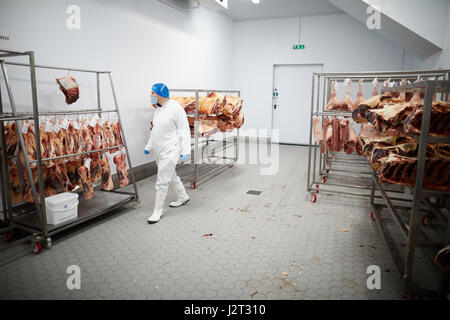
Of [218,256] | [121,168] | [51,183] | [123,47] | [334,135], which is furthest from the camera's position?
[123,47]

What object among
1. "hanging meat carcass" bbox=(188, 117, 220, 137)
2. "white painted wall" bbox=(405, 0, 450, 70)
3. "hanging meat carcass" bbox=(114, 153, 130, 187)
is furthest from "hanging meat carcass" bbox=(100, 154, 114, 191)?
"white painted wall" bbox=(405, 0, 450, 70)

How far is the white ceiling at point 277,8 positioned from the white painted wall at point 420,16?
281cm

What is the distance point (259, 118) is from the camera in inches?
372

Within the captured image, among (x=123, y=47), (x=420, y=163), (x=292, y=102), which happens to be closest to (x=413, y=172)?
(x=420, y=163)

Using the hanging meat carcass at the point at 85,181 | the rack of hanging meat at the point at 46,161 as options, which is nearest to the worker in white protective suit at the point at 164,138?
the rack of hanging meat at the point at 46,161

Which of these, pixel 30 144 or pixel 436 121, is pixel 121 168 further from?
pixel 436 121

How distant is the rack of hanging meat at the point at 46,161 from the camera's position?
288cm

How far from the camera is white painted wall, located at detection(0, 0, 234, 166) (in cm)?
342

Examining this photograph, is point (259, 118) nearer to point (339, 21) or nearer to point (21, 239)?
point (339, 21)

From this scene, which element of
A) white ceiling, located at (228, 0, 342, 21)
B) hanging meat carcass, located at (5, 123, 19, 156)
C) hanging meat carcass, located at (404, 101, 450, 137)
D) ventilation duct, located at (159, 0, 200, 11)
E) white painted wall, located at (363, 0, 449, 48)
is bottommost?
hanging meat carcass, located at (5, 123, 19, 156)

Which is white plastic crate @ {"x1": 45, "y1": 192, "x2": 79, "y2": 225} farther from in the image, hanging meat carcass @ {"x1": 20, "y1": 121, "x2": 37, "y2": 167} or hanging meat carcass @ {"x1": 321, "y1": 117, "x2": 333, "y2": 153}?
hanging meat carcass @ {"x1": 321, "y1": 117, "x2": 333, "y2": 153}

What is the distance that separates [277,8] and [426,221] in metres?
6.24

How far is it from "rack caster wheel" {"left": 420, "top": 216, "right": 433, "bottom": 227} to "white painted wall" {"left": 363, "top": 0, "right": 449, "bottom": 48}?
2.75m

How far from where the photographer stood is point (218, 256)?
2844mm
